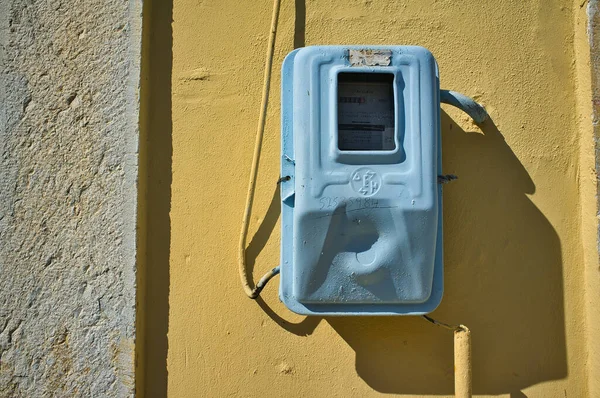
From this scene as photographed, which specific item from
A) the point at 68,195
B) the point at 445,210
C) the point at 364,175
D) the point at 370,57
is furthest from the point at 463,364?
the point at 68,195

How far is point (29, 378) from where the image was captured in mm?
2014

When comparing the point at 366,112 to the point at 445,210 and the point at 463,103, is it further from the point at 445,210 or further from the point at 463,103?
the point at 445,210

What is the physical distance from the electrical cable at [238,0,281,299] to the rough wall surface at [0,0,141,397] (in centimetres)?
37

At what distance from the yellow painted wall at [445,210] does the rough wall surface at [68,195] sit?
10cm

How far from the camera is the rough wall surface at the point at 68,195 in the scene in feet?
6.59

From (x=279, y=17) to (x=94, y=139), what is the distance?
30.2 inches

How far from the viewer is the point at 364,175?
1.79m

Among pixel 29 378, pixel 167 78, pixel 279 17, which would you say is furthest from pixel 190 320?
pixel 279 17

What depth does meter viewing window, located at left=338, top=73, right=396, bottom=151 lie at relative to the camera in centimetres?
183

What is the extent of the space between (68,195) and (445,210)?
1277mm

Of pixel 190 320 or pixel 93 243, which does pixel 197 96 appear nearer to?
pixel 93 243

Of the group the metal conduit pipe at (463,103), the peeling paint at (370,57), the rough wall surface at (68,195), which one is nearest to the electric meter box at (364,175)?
→ the peeling paint at (370,57)

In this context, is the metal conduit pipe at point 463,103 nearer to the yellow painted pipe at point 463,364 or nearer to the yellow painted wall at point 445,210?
the yellow painted wall at point 445,210

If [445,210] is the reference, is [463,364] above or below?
below
